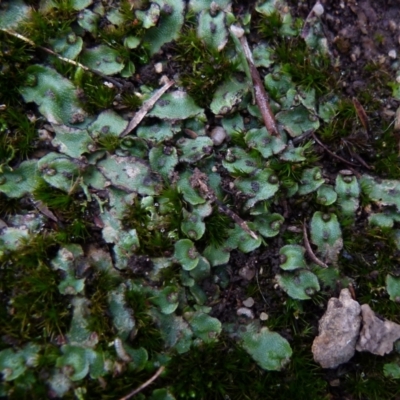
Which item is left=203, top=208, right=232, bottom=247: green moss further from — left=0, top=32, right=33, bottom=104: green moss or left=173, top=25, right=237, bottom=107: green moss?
left=0, top=32, right=33, bottom=104: green moss

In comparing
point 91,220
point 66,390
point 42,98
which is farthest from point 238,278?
point 42,98

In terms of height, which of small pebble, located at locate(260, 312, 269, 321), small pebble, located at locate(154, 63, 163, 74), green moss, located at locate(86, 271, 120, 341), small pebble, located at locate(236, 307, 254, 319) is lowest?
small pebble, located at locate(260, 312, 269, 321)

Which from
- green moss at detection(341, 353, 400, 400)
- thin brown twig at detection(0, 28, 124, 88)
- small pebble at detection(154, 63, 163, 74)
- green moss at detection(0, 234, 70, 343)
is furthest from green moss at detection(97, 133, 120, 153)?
green moss at detection(341, 353, 400, 400)

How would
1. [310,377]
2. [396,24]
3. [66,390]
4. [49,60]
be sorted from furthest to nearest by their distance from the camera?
[396,24], [49,60], [310,377], [66,390]

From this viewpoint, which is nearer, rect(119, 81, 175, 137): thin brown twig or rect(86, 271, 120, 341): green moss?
rect(86, 271, 120, 341): green moss

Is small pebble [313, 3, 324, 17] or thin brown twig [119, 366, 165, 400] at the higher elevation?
small pebble [313, 3, 324, 17]

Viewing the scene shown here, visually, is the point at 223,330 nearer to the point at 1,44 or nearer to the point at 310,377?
the point at 310,377

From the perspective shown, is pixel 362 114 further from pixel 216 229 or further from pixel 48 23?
pixel 48 23
